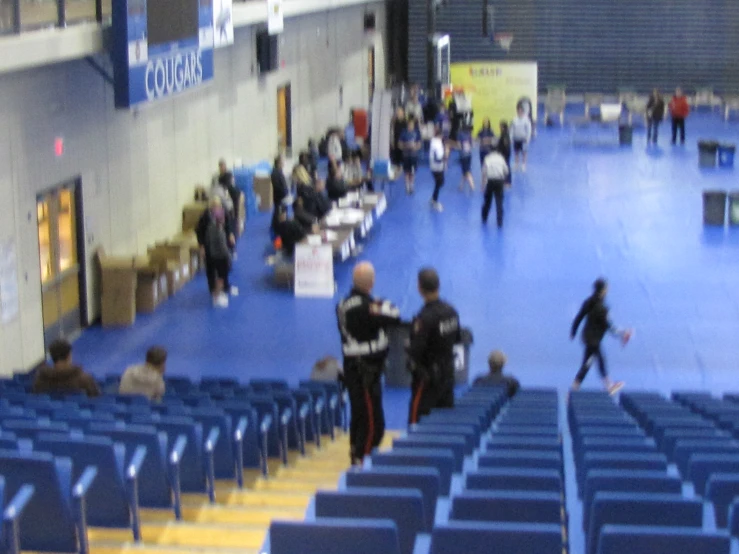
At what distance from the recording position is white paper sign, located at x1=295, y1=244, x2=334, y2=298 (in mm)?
17250

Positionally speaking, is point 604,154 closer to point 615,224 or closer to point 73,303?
point 615,224

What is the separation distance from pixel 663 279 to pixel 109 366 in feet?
28.0

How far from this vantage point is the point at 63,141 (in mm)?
14891

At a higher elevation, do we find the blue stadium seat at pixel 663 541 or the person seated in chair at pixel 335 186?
the blue stadium seat at pixel 663 541

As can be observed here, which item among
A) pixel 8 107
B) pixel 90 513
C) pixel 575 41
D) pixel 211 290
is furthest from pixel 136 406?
pixel 575 41

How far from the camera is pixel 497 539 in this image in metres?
3.96

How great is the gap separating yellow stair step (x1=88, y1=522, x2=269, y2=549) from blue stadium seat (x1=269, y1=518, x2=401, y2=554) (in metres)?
1.61

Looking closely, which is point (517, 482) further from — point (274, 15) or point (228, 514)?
point (274, 15)

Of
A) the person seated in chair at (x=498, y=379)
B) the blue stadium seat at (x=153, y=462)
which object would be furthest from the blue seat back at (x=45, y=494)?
the person seated in chair at (x=498, y=379)

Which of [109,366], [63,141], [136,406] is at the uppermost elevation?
[63,141]

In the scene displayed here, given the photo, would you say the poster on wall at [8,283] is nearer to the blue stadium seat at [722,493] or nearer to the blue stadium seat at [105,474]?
the blue stadium seat at [105,474]

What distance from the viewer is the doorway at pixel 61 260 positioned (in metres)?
14.6

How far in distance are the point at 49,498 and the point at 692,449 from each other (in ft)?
12.1

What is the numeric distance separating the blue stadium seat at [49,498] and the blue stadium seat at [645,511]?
7.69ft
